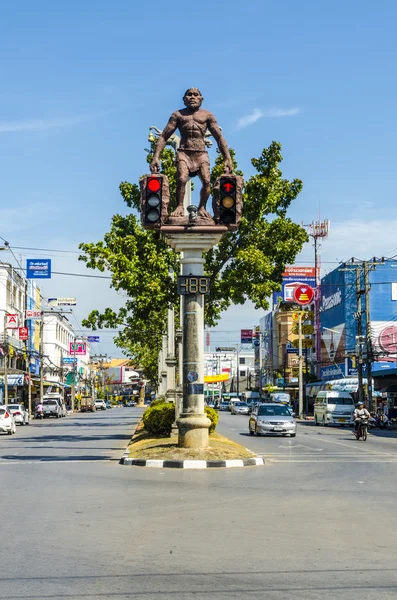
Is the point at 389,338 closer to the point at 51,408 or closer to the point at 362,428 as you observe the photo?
the point at 51,408

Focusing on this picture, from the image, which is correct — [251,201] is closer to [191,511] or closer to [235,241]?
[235,241]

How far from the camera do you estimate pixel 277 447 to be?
2934 centimetres

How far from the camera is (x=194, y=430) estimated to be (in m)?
20.7

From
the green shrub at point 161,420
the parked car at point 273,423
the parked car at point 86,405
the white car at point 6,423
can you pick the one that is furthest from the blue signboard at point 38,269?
the parked car at point 86,405

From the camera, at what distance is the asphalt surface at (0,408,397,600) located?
23.6ft

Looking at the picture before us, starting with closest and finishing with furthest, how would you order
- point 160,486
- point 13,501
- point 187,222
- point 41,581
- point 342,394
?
point 41,581, point 13,501, point 160,486, point 187,222, point 342,394

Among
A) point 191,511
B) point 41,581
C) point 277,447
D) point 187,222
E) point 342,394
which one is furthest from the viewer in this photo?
point 342,394

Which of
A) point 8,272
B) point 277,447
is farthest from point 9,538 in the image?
point 8,272

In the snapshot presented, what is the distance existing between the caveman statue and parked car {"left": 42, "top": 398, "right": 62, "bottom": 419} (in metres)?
57.2

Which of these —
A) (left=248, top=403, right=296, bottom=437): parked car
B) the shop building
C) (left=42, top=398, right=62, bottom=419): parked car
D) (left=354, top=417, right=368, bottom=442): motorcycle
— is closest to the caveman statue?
(left=354, top=417, right=368, bottom=442): motorcycle

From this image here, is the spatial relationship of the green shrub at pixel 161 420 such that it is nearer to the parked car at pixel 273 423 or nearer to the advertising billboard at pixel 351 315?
the parked car at pixel 273 423

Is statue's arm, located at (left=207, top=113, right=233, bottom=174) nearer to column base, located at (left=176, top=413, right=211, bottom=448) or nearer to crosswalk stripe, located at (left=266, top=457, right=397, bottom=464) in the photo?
column base, located at (left=176, top=413, right=211, bottom=448)

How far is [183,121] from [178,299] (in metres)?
12.8

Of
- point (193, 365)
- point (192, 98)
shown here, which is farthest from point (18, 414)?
point (192, 98)
